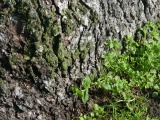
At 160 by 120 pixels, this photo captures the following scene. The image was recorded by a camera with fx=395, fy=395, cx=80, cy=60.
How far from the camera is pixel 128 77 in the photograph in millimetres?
2996

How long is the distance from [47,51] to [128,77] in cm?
71

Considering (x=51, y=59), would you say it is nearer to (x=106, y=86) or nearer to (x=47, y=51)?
(x=47, y=51)

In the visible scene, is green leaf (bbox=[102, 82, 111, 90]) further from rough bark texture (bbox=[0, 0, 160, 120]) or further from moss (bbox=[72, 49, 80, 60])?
moss (bbox=[72, 49, 80, 60])

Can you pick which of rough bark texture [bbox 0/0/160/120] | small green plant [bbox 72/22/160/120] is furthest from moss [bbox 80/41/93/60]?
small green plant [bbox 72/22/160/120]

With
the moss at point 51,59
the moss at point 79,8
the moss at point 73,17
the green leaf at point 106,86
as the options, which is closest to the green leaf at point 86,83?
the green leaf at point 106,86

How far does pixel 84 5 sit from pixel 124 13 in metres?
0.39

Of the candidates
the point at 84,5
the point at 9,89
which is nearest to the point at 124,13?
the point at 84,5

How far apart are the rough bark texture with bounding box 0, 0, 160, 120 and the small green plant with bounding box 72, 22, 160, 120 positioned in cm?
10

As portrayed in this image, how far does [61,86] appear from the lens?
275cm

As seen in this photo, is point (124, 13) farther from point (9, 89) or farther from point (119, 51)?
point (9, 89)

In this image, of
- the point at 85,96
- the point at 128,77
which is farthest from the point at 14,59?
the point at 128,77

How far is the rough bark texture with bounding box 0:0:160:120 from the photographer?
2.57 meters

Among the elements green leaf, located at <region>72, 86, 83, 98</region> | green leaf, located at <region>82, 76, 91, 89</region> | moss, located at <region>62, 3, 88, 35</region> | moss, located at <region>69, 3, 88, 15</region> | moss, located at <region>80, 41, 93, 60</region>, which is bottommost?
green leaf, located at <region>72, 86, 83, 98</region>

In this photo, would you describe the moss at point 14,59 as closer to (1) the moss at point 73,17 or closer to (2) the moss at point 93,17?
(1) the moss at point 73,17
